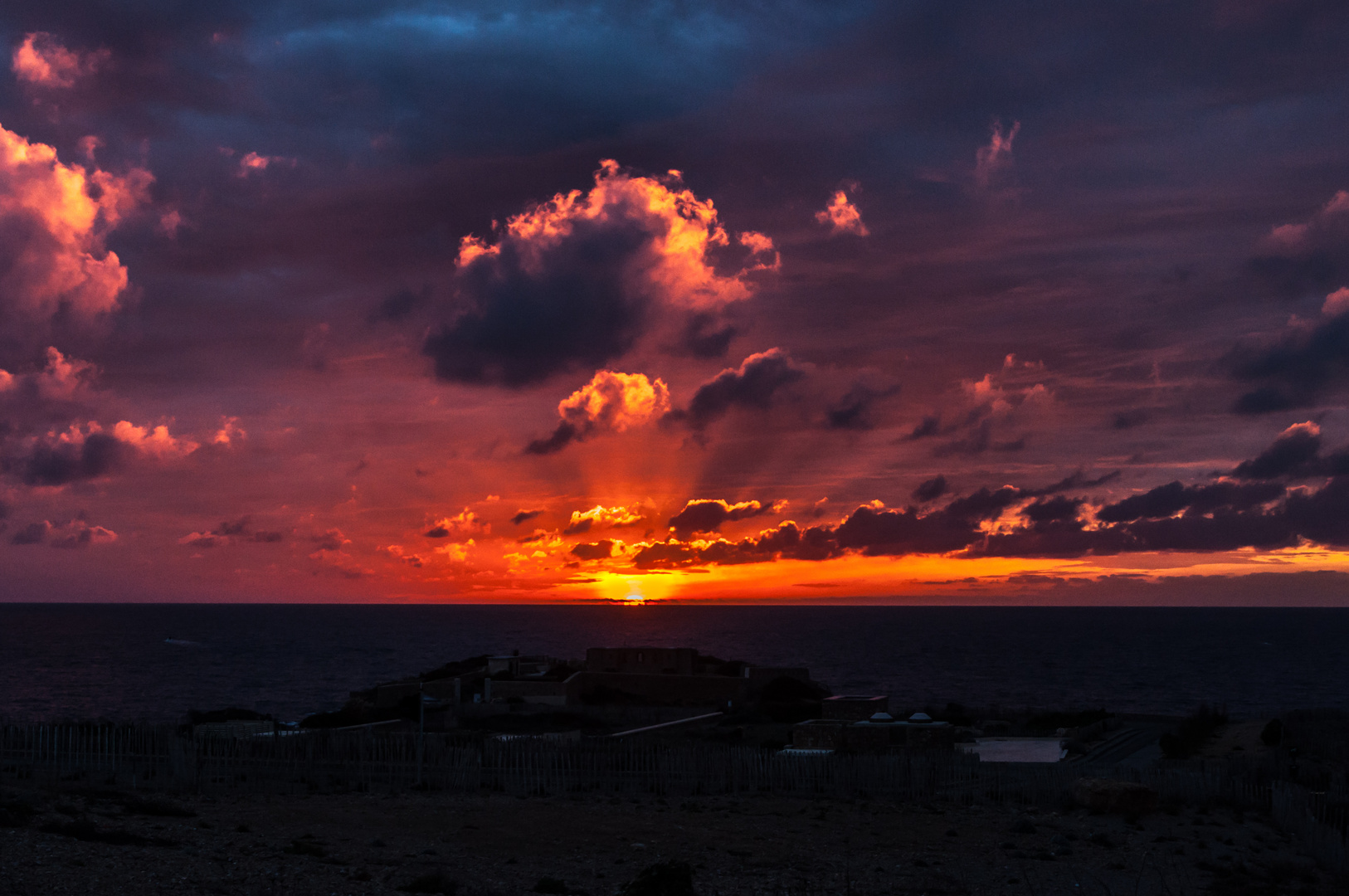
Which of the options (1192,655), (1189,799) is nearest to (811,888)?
(1189,799)

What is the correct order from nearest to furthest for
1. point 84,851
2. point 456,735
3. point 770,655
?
point 84,851
point 456,735
point 770,655

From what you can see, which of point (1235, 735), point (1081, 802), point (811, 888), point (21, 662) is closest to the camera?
point (811, 888)

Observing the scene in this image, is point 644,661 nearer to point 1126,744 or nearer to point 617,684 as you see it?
point 617,684

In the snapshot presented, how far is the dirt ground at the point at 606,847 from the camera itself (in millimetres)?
17750

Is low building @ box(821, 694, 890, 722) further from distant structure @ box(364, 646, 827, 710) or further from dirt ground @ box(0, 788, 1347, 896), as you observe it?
dirt ground @ box(0, 788, 1347, 896)

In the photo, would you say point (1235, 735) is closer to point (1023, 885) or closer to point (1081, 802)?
point (1081, 802)

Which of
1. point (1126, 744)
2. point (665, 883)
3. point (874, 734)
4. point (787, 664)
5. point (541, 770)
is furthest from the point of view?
point (787, 664)

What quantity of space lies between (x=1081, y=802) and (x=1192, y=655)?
14999 centimetres

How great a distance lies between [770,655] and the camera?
15875cm

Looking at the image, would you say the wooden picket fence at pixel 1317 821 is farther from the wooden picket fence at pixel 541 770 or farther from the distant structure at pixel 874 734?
the distant structure at pixel 874 734

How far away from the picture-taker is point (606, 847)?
23266 millimetres

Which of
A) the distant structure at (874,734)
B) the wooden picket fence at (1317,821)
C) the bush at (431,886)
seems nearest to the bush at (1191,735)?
the distant structure at (874,734)

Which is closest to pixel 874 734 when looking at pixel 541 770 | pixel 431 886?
pixel 541 770

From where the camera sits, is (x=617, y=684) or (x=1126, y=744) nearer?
(x=1126, y=744)
